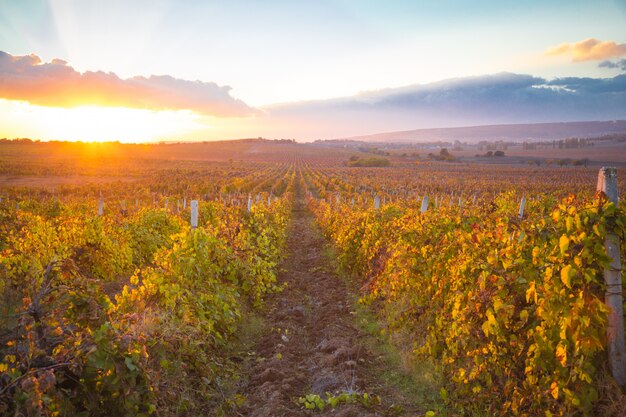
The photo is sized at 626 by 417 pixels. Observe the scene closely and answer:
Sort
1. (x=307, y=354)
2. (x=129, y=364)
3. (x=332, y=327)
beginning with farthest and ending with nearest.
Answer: (x=332, y=327), (x=307, y=354), (x=129, y=364)

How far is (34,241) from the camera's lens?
7566 mm

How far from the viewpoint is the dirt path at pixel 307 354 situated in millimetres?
4430

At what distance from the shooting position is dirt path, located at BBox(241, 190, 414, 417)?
4430mm

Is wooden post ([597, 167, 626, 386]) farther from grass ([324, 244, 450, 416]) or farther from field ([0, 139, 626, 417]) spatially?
grass ([324, 244, 450, 416])

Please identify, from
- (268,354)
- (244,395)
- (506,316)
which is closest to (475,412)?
(506,316)

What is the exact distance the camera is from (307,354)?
5.86m

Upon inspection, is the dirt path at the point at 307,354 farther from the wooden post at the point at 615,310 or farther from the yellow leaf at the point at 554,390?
the wooden post at the point at 615,310

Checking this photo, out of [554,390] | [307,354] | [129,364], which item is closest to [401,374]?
[307,354]

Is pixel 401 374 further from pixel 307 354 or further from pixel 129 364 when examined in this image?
pixel 129 364

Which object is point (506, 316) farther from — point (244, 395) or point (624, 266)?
point (244, 395)

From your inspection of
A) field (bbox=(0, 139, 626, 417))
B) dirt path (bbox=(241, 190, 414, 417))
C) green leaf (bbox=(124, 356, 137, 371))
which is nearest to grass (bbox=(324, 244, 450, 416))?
field (bbox=(0, 139, 626, 417))

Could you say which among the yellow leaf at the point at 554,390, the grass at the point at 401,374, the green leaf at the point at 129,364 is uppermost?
the green leaf at the point at 129,364

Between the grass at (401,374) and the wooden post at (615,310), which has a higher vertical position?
the wooden post at (615,310)

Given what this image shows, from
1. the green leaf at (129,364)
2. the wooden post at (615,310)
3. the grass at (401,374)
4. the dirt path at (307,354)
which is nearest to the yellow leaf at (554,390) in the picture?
the wooden post at (615,310)
